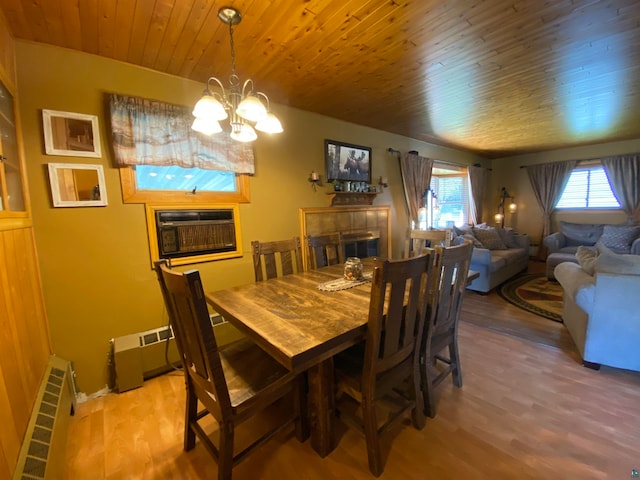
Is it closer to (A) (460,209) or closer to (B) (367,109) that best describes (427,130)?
(B) (367,109)

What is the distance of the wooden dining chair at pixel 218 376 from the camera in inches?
40.8

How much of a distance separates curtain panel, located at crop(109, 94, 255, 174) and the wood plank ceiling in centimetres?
33

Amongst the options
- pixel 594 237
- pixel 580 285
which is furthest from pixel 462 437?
pixel 594 237

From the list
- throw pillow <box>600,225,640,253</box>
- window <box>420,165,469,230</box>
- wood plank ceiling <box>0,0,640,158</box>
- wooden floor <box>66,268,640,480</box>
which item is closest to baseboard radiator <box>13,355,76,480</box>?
wooden floor <box>66,268,640,480</box>

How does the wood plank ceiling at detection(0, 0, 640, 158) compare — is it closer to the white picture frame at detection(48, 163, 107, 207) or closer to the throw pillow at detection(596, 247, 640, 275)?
the white picture frame at detection(48, 163, 107, 207)

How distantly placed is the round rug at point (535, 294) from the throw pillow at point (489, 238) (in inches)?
23.0

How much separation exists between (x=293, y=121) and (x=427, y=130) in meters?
2.14

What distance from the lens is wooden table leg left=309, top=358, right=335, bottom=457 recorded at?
4.56ft

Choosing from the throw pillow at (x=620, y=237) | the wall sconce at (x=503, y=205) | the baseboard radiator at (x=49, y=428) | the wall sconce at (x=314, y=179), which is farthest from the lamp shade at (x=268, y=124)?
the wall sconce at (x=503, y=205)

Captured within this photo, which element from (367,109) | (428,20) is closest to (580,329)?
(428,20)

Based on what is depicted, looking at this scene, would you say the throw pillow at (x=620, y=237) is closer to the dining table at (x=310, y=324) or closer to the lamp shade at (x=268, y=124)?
the dining table at (x=310, y=324)

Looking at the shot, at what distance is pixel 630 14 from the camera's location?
1.58 meters

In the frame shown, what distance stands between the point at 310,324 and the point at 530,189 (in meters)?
6.96

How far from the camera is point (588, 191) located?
545 cm
